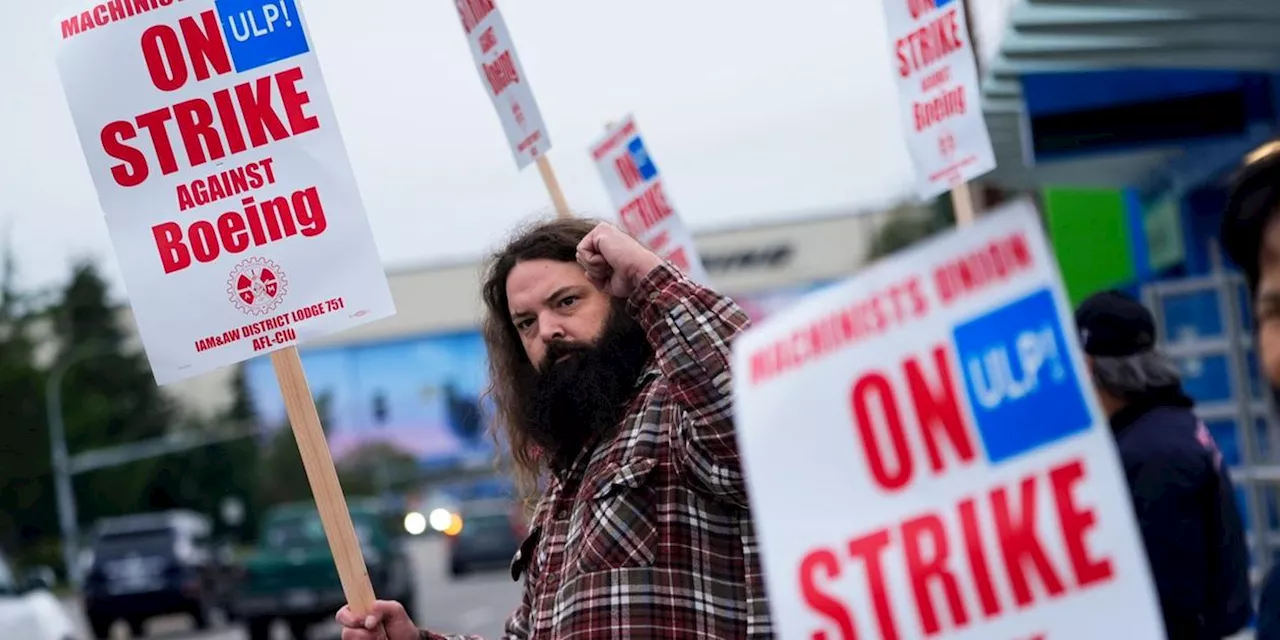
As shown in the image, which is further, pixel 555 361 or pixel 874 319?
pixel 555 361

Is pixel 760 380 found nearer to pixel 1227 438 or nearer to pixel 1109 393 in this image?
pixel 1109 393

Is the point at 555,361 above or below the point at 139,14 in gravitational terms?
below

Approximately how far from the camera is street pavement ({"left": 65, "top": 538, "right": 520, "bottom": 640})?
78.6 feet

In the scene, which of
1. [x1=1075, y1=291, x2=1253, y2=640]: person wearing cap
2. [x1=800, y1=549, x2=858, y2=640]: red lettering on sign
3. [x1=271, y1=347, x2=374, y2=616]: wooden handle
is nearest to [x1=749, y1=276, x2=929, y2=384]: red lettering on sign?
[x1=800, y1=549, x2=858, y2=640]: red lettering on sign

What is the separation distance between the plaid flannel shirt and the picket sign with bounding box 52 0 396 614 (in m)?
0.66

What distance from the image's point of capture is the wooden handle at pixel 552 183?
609 centimetres

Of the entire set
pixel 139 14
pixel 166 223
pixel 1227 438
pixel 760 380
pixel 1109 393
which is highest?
pixel 139 14

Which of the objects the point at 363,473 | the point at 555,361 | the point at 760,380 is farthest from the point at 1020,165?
the point at 363,473

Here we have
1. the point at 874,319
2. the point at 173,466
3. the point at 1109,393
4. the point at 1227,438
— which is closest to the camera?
the point at 874,319

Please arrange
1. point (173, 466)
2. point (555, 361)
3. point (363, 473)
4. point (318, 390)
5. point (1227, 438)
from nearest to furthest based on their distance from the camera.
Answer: point (555, 361) → point (1227, 438) → point (173, 466) → point (318, 390) → point (363, 473)

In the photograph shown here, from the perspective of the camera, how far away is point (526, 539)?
3.94 m

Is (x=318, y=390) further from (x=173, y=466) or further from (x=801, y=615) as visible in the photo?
(x=801, y=615)

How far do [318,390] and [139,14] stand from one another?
83622mm

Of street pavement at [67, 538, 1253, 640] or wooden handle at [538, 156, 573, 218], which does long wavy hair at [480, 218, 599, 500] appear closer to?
wooden handle at [538, 156, 573, 218]
